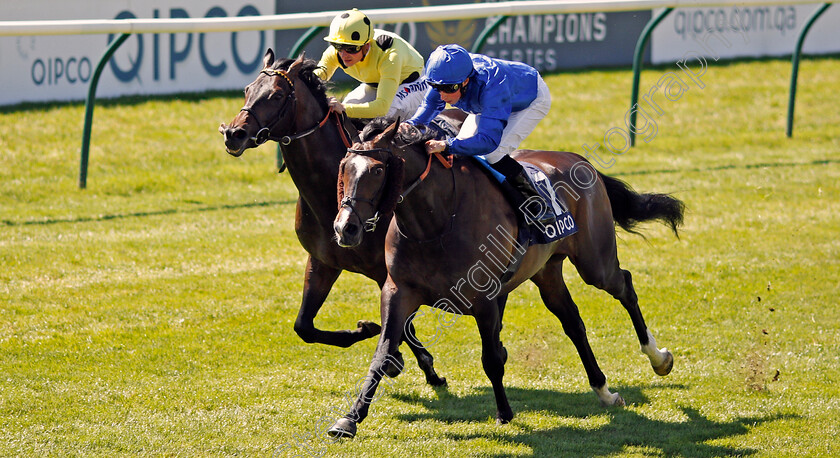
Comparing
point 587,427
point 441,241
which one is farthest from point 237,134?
point 587,427

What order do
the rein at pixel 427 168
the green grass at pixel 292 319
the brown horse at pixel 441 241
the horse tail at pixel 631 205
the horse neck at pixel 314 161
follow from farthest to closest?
1. the horse tail at pixel 631 205
2. the horse neck at pixel 314 161
3. the green grass at pixel 292 319
4. the rein at pixel 427 168
5. the brown horse at pixel 441 241

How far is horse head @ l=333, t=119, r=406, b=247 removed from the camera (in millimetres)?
4117

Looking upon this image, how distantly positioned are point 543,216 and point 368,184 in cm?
122

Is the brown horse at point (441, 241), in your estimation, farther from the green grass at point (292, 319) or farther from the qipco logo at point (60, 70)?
the qipco logo at point (60, 70)

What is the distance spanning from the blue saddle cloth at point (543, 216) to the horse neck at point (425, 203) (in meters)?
0.40

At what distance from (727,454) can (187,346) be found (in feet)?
10.5

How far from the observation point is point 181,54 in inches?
454

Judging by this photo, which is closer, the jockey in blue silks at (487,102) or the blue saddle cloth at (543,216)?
the jockey in blue silks at (487,102)

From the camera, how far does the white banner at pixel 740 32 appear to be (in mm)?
14539

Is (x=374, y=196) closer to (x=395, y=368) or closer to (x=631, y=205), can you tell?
(x=395, y=368)

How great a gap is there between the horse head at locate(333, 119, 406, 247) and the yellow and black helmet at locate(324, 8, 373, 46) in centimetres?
114

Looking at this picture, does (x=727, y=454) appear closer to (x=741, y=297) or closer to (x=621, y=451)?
(x=621, y=451)

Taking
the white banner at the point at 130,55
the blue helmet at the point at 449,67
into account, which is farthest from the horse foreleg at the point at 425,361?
the white banner at the point at 130,55

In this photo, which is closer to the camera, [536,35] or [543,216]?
[543,216]
